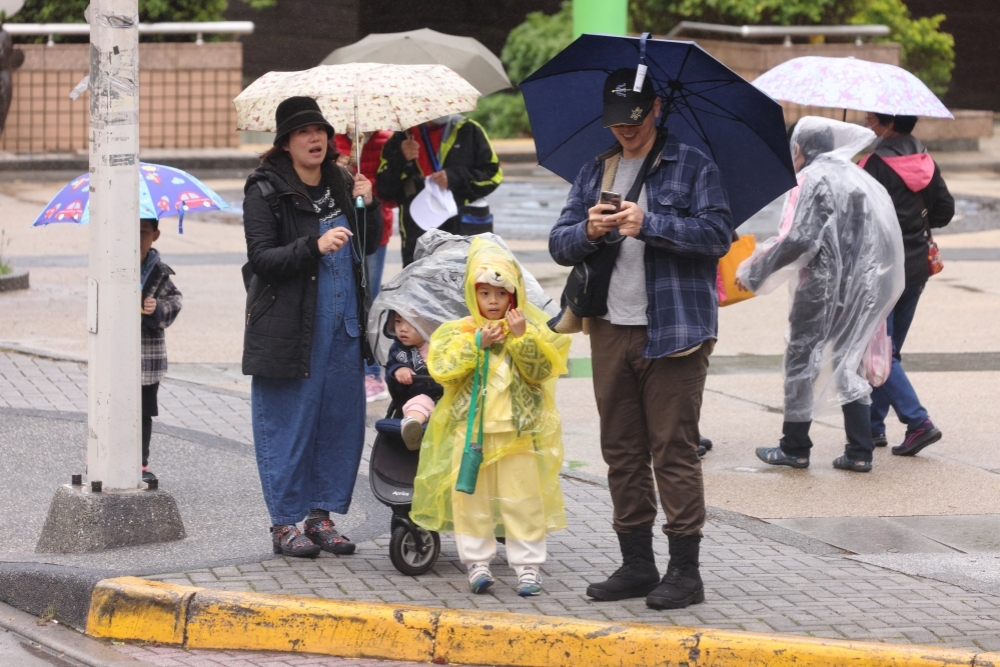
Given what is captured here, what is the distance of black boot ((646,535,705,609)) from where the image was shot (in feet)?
16.6

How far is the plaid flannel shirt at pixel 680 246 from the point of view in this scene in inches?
193

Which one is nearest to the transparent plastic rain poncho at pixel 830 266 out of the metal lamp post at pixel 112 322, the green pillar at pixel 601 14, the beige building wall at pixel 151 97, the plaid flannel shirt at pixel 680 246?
the plaid flannel shirt at pixel 680 246

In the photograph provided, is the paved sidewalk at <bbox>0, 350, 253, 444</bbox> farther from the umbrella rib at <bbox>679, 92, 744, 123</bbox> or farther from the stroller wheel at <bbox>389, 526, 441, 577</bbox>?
the umbrella rib at <bbox>679, 92, 744, 123</bbox>

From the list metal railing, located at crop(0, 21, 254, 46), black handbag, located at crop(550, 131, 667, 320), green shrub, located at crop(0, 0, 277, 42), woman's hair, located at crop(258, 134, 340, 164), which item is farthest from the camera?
green shrub, located at crop(0, 0, 277, 42)

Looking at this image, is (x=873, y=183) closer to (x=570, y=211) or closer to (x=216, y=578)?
(x=570, y=211)

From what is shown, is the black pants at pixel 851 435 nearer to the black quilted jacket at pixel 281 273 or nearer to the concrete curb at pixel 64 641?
the black quilted jacket at pixel 281 273

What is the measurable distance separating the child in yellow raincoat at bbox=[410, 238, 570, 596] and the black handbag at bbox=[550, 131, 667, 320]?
23 centimetres

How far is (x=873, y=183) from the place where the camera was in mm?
7227

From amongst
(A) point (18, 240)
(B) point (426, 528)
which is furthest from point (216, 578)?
(A) point (18, 240)

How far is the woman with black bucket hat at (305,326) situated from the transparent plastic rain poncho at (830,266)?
234 cm

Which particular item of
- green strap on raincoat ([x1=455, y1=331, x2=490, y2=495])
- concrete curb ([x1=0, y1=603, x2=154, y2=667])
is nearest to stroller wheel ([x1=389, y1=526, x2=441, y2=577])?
green strap on raincoat ([x1=455, y1=331, x2=490, y2=495])

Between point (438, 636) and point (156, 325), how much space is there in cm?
224

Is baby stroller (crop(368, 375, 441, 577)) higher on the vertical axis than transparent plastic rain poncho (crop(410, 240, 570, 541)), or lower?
lower

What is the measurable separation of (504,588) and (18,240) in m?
10.1
